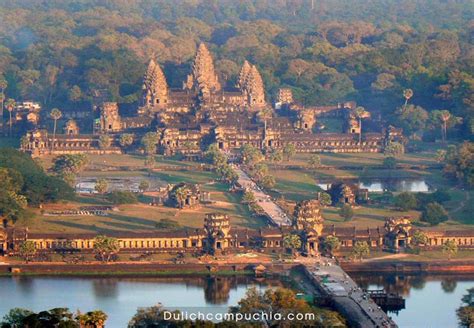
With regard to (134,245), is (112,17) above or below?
above

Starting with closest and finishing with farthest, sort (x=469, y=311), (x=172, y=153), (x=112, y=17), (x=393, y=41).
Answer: (x=469, y=311) → (x=172, y=153) → (x=393, y=41) → (x=112, y=17)

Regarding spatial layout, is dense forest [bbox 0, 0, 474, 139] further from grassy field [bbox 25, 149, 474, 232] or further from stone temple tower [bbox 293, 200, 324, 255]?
stone temple tower [bbox 293, 200, 324, 255]

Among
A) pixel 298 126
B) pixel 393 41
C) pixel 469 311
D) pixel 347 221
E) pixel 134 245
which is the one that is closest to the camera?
pixel 469 311

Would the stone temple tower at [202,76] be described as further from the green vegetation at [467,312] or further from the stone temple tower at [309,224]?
the green vegetation at [467,312]

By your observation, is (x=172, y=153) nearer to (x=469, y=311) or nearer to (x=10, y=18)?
(x=469, y=311)

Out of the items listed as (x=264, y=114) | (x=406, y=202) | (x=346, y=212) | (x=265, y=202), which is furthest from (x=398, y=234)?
(x=264, y=114)

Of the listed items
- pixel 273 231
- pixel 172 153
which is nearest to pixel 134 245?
pixel 273 231

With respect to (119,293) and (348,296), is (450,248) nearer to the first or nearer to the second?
(348,296)
